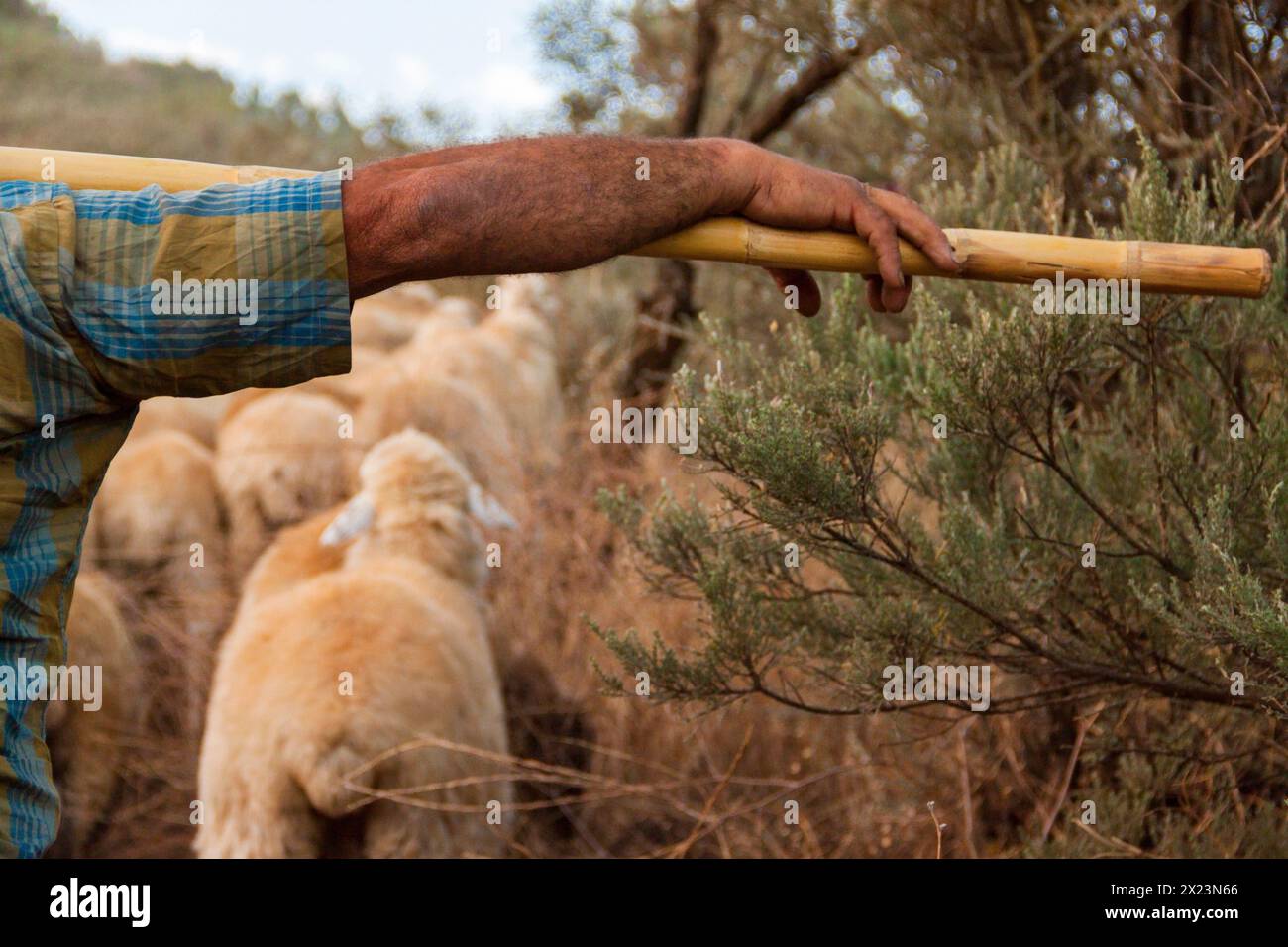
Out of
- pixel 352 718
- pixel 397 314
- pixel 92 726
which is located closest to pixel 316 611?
pixel 352 718

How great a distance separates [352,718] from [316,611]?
0.61 metres

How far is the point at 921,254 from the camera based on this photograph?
2.15m

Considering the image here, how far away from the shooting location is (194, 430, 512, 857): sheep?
383cm

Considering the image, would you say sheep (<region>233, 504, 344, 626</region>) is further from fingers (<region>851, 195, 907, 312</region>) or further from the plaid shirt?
fingers (<region>851, 195, 907, 312</region>)

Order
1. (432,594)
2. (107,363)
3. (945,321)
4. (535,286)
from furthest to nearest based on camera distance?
(535,286)
(432,594)
(945,321)
(107,363)

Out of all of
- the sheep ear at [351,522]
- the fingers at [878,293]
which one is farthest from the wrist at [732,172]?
the sheep ear at [351,522]

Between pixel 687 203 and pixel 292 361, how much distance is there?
0.68 metres

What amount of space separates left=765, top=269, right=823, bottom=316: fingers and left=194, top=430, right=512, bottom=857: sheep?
1.70 meters

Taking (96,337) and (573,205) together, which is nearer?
(96,337)

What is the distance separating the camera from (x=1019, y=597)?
2857mm

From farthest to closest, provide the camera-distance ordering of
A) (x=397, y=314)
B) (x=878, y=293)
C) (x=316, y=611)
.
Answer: (x=397, y=314) → (x=316, y=611) → (x=878, y=293)

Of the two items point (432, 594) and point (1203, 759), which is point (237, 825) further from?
point (1203, 759)
